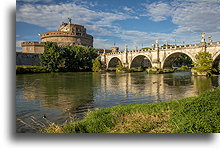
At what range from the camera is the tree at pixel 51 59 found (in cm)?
4244

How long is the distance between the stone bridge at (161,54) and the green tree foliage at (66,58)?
8.12 m

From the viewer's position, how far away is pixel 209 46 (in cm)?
3023

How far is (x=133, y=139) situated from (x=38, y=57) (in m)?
48.2

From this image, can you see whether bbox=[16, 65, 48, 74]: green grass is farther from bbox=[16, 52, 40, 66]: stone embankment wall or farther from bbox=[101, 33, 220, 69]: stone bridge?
bbox=[101, 33, 220, 69]: stone bridge

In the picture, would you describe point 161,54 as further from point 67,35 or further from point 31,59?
point 67,35

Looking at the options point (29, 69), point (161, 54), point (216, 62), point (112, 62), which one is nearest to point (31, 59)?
point (29, 69)

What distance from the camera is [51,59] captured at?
42.6m

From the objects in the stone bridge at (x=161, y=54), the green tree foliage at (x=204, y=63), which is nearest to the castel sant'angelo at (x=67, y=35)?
the stone bridge at (x=161, y=54)

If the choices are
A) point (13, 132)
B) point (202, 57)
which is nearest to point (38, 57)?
point (202, 57)

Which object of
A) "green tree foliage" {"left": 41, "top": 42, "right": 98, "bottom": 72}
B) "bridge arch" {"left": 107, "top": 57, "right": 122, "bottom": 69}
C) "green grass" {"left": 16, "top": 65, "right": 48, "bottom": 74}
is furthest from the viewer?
"bridge arch" {"left": 107, "top": 57, "right": 122, "bottom": 69}

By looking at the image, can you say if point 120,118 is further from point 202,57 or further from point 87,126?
point 202,57

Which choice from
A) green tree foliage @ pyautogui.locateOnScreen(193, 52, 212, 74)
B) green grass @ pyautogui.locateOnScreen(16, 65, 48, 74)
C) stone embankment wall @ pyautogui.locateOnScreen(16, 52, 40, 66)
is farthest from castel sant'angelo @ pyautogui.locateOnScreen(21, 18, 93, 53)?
green tree foliage @ pyautogui.locateOnScreen(193, 52, 212, 74)

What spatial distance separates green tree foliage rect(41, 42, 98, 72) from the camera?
141ft

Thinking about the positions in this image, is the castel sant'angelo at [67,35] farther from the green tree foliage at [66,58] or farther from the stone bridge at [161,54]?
the green tree foliage at [66,58]
